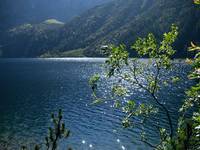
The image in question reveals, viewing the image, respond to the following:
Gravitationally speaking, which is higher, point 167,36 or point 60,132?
point 167,36

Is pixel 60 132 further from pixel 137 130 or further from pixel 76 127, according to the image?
pixel 76 127

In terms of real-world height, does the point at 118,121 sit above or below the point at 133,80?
below

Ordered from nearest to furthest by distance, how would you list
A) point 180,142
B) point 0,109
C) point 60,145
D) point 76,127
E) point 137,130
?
point 180,142 < point 60,145 < point 137,130 < point 76,127 < point 0,109

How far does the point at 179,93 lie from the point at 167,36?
120 meters

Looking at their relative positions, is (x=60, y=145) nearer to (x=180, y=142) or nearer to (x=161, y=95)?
(x=180, y=142)

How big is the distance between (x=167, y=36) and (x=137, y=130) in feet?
213

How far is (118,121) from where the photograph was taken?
302 feet

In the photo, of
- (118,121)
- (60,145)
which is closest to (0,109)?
(118,121)

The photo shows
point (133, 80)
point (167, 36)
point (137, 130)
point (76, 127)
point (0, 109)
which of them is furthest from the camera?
point (0, 109)

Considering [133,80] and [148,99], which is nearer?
[133,80]

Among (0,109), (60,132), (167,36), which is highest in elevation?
(167,36)

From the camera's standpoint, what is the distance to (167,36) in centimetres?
1662

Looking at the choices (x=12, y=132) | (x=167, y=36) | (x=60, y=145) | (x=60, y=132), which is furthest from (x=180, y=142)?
(x=12, y=132)

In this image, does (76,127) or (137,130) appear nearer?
(137,130)
